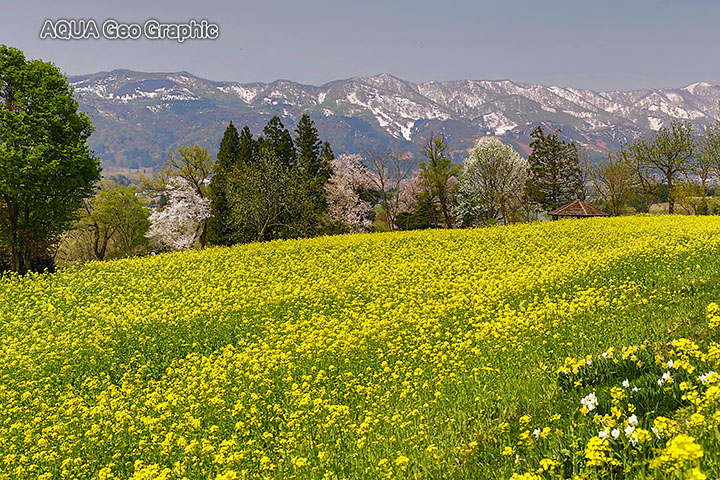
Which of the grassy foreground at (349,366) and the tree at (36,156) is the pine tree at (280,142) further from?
the grassy foreground at (349,366)

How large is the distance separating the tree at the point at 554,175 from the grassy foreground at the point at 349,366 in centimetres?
4892

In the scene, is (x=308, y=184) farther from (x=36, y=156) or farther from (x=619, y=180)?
(x=619, y=180)

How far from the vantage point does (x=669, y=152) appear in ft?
193

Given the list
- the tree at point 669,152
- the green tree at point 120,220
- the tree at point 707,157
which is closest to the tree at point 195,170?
the green tree at point 120,220

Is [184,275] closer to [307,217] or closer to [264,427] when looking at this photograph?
[264,427]

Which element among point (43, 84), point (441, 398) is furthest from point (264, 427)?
point (43, 84)

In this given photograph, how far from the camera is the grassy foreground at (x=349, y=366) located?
19.6 feet

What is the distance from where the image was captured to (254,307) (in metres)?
16.4

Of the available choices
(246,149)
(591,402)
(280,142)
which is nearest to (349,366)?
(591,402)

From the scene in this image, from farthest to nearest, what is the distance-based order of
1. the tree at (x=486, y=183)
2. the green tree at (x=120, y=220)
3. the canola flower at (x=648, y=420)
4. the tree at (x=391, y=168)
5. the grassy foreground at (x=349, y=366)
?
the tree at (x=486, y=183) → the tree at (x=391, y=168) → the green tree at (x=120, y=220) → the grassy foreground at (x=349, y=366) → the canola flower at (x=648, y=420)

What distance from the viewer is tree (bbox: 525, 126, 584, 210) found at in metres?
69.8

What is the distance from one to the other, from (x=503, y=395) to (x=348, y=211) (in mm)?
57848

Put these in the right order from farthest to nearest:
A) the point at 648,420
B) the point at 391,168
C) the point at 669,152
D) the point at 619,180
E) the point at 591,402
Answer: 1. the point at 619,180
2. the point at 391,168
3. the point at 669,152
4. the point at 591,402
5. the point at 648,420

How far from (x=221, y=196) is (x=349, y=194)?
19.2 metres
